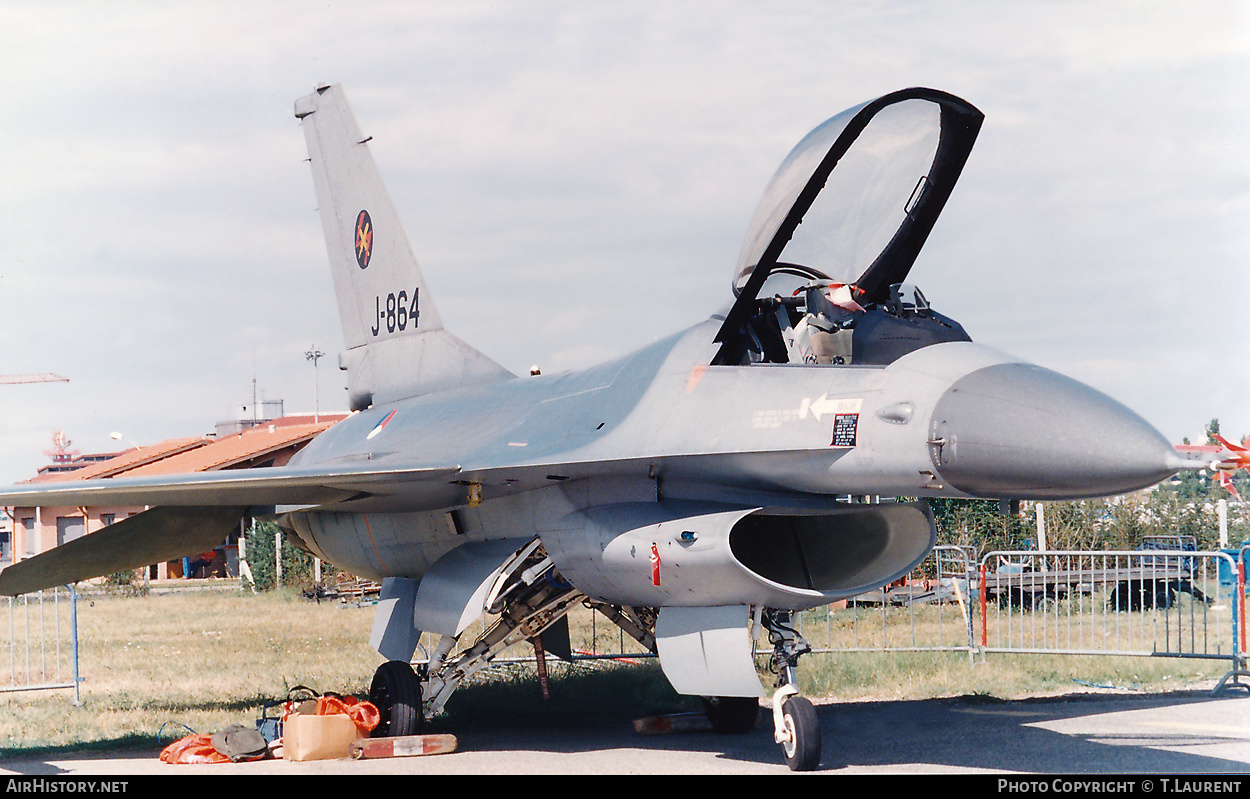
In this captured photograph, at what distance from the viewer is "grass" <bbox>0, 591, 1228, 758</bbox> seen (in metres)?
10.3

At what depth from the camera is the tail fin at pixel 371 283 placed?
11090 millimetres

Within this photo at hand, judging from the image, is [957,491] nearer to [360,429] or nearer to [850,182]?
[850,182]

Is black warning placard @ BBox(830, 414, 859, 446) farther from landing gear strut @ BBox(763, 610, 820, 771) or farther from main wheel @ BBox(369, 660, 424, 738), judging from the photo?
main wheel @ BBox(369, 660, 424, 738)

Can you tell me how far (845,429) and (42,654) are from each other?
10015mm

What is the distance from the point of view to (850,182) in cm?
756

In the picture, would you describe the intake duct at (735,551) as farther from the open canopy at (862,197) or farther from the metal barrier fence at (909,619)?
the metal barrier fence at (909,619)

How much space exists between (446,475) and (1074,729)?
15.1 feet

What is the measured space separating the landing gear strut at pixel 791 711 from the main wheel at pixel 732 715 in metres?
1.79

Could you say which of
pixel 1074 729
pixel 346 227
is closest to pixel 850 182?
pixel 1074 729

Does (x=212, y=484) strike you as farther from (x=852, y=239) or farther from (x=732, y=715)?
(x=852, y=239)

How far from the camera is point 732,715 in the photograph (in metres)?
9.02

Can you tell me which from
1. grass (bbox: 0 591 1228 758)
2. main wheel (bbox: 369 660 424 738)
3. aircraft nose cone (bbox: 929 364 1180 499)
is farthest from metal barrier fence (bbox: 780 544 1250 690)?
aircraft nose cone (bbox: 929 364 1180 499)

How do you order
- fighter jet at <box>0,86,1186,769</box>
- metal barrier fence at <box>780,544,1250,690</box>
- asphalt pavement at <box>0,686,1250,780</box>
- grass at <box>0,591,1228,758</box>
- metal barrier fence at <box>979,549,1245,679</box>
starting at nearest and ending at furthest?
fighter jet at <box>0,86,1186,769</box>, asphalt pavement at <box>0,686,1250,780</box>, grass at <box>0,591,1228,758</box>, metal barrier fence at <box>979,549,1245,679</box>, metal barrier fence at <box>780,544,1250,690</box>

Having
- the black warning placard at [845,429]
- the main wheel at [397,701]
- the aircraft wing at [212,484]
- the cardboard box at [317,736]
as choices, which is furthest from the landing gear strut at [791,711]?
the cardboard box at [317,736]
